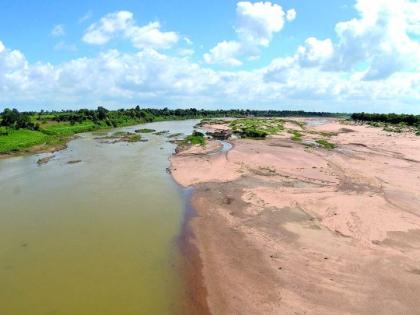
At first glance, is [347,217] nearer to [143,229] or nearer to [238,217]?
[238,217]

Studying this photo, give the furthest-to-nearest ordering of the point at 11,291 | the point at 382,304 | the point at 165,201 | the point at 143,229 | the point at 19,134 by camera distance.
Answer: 1. the point at 19,134
2. the point at 165,201
3. the point at 143,229
4. the point at 11,291
5. the point at 382,304

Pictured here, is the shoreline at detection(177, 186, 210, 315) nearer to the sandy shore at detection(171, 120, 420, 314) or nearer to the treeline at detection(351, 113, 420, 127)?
the sandy shore at detection(171, 120, 420, 314)

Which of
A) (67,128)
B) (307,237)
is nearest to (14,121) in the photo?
(67,128)

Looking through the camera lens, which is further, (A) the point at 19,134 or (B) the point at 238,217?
(A) the point at 19,134

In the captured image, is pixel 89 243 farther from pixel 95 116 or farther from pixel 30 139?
pixel 95 116

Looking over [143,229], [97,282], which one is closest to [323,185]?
[143,229]
